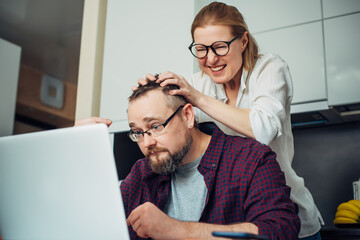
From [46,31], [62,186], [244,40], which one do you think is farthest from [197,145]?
[46,31]

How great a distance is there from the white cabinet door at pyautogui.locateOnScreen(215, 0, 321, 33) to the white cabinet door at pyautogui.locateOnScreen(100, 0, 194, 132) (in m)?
0.33

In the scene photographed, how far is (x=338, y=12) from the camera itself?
84.0 inches

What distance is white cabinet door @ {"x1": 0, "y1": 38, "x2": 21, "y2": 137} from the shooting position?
3127mm

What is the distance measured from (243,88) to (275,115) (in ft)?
0.78

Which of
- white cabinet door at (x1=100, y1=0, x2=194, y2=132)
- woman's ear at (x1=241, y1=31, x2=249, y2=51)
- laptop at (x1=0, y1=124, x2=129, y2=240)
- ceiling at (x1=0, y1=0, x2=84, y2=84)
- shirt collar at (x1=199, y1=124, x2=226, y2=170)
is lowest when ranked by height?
laptop at (x1=0, y1=124, x2=129, y2=240)

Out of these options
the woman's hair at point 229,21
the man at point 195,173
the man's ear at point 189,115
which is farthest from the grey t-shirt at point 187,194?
the woman's hair at point 229,21

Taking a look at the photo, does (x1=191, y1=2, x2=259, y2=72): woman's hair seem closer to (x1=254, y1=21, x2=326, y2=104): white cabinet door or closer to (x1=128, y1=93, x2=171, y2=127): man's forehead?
(x1=128, y1=93, x2=171, y2=127): man's forehead

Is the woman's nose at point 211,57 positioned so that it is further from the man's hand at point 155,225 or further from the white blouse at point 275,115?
the man's hand at point 155,225

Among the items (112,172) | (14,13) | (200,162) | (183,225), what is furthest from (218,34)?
(14,13)

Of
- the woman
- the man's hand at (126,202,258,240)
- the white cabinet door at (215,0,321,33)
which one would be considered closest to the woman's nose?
the woman

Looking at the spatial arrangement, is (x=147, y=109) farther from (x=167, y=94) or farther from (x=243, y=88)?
(x=243, y=88)

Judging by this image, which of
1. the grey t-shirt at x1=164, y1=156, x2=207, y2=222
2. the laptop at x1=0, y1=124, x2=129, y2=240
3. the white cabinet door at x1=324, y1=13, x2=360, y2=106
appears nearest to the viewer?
the laptop at x1=0, y1=124, x2=129, y2=240

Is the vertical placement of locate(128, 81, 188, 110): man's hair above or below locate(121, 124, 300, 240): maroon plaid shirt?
above

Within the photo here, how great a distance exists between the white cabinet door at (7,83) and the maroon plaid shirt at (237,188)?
6.81ft
